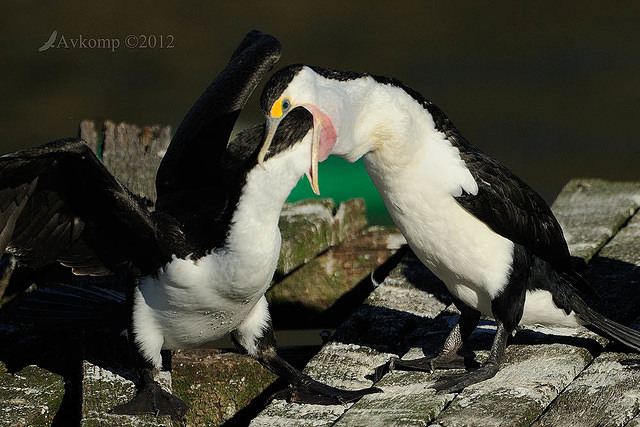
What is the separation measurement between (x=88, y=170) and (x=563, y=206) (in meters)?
2.62

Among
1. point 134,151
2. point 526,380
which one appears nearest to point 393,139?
point 526,380

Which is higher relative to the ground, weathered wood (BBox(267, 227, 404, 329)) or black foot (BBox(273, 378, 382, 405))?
weathered wood (BBox(267, 227, 404, 329))

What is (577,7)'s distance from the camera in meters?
11.5

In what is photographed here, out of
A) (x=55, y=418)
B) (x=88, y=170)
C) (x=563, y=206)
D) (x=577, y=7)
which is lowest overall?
(x=55, y=418)

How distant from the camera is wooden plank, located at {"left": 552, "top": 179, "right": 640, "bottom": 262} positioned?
502 cm

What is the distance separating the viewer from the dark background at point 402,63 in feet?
32.3

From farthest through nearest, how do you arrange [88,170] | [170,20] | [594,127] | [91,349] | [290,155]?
[170,20] < [594,127] < [91,349] < [88,170] < [290,155]

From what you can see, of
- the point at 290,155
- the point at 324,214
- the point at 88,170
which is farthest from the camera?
the point at 324,214

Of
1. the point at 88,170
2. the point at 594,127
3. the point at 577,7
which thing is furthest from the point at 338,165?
the point at 88,170

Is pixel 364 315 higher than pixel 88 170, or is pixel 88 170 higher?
pixel 88 170

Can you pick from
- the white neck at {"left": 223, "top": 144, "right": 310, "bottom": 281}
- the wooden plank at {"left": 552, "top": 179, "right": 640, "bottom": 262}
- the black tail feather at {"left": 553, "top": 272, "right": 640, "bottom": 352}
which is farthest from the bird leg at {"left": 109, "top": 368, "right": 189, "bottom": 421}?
the wooden plank at {"left": 552, "top": 179, "right": 640, "bottom": 262}

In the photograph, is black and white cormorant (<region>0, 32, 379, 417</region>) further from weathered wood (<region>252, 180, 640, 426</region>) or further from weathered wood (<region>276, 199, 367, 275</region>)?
weathered wood (<region>276, 199, 367, 275</region>)

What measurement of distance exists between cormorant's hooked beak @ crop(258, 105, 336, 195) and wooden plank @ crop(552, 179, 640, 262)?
70.0 inches

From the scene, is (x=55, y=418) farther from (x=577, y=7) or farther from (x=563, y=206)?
(x=577, y=7)
